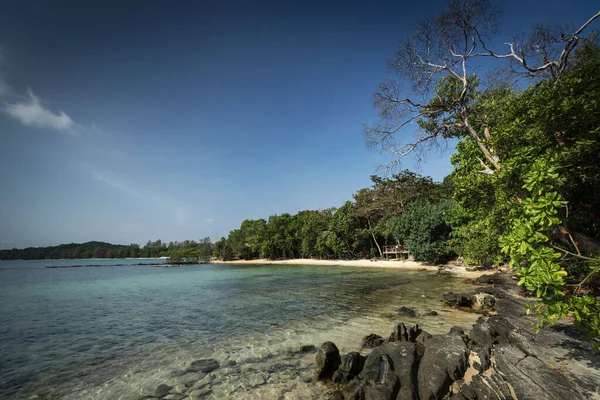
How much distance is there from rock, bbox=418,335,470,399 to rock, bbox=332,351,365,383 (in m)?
1.47

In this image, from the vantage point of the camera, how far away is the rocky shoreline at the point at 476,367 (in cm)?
482

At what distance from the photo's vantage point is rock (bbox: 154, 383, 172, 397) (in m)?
6.22

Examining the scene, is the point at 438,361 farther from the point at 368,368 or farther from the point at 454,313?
the point at 454,313

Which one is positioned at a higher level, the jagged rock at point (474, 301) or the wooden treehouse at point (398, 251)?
the wooden treehouse at point (398, 251)

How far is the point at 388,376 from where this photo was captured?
5.69 m

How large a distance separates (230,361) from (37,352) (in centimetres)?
783

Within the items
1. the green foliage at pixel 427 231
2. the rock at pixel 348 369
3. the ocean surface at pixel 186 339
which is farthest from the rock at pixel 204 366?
the green foliage at pixel 427 231

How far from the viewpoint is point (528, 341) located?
670 centimetres

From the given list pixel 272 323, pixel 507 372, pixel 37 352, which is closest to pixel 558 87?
pixel 507 372

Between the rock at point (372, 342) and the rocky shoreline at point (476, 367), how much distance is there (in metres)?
A: 0.65

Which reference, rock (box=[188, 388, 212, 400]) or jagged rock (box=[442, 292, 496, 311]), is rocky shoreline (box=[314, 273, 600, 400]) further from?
jagged rock (box=[442, 292, 496, 311])

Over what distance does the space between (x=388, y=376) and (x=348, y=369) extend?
1101mm

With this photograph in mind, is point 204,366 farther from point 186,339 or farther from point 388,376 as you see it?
point 388,376

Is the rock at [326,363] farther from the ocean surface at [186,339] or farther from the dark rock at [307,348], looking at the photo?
the dark rock at [307,348]
